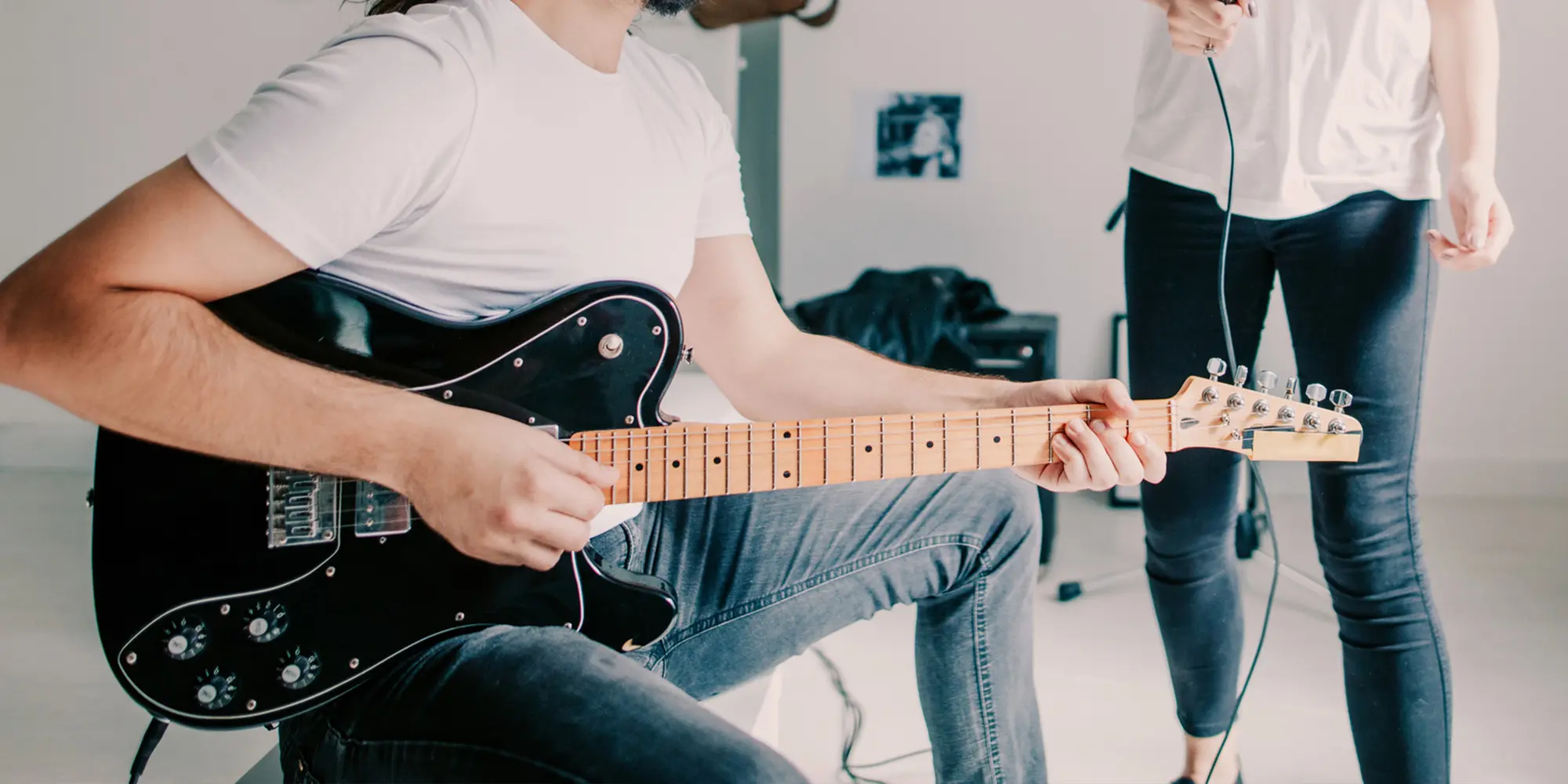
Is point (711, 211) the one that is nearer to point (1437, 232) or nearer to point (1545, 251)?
point (1437, 232)

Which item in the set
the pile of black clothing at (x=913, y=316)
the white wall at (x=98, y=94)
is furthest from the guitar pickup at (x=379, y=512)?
the white wall at (x=98, y=94)

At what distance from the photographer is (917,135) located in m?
3.07

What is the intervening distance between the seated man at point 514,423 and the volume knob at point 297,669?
38 millimetres

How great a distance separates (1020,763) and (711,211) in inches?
23.9

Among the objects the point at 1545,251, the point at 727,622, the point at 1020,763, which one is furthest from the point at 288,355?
the point at 1545,251

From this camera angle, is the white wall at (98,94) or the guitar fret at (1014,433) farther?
the white wall at (98,94)

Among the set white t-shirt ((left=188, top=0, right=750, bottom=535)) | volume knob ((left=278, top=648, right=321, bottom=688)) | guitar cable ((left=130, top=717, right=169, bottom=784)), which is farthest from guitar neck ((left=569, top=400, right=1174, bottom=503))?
guitar cable ((left=130, top=717, right=169, bottom=784))

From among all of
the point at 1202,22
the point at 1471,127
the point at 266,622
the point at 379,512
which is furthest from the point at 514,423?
the point at 1471,127

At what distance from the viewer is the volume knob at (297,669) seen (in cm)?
77

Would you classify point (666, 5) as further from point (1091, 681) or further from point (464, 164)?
point (1091, 681)

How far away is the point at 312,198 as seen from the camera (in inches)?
29.9

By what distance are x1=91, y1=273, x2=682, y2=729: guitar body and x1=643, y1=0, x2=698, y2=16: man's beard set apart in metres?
0.37

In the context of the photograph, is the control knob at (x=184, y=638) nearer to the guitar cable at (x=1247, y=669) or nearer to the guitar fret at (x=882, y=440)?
the guitar fret at (x=882, y=440)

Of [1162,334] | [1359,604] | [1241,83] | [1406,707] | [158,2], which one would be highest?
[158,2]
